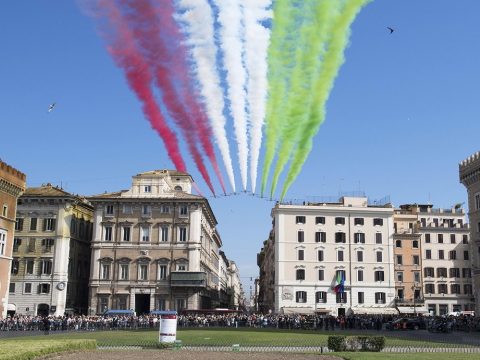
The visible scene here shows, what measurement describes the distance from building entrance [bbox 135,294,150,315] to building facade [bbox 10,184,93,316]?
8.08 metres

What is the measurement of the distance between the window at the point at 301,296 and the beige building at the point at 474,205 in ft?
71.8

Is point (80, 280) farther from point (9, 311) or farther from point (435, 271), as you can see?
point (435, 271)

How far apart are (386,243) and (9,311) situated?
49.8 metres

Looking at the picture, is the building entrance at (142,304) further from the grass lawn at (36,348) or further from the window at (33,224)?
the grass lawn at (36,348)

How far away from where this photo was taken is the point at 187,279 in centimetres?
7294

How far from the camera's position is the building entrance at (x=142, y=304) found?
74750mm

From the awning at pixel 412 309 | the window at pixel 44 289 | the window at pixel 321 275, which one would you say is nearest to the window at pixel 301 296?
the window at pixel 321 275

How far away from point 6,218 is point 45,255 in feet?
37.1

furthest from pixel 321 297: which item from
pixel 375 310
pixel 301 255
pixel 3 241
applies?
pixel 3 241

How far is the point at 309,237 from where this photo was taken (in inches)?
3162

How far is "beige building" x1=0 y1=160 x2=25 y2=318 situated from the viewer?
6256 centimetres

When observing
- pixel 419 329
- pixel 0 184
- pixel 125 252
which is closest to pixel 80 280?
pixel 125 252

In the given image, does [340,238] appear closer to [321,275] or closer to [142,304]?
[321,275]

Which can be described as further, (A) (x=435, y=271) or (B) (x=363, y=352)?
(A) (x=435, y=271)
